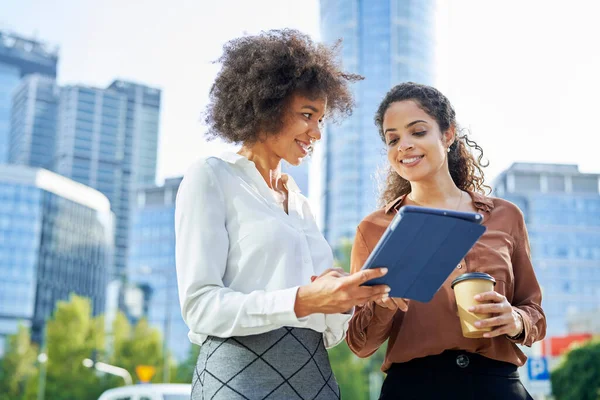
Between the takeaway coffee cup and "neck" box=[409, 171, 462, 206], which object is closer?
the takeaway coffee cup

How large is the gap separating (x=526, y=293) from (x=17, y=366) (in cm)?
3908

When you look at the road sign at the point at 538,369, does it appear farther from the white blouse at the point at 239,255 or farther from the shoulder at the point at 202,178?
the shoulder at the point at 202,178

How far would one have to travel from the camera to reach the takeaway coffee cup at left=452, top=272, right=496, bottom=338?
1.91 m

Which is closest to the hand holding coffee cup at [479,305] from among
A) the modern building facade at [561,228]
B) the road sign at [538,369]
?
the road sign at [538,369]

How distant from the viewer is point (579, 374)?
97.7 feet

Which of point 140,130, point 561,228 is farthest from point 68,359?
point 140,130

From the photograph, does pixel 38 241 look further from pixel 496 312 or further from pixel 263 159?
pixel 496 312

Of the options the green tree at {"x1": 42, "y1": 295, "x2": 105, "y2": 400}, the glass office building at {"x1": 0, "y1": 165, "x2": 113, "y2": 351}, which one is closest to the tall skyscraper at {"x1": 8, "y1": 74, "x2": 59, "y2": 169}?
the glass office building at {"x1": 0, "y1": 165, "x2": 113, "y2": 351}

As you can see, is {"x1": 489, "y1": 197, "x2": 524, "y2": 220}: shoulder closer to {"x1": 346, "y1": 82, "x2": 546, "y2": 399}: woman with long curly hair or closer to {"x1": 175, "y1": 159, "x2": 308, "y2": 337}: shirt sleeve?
{"x1": 346, "y1": 82, "x2": 546, "y2": 399}: woman with long curly hair

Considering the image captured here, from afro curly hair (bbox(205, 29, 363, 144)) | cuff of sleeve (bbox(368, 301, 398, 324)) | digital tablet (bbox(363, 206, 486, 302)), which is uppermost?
afro curly hair (bbox(205, 29, 363, 144))

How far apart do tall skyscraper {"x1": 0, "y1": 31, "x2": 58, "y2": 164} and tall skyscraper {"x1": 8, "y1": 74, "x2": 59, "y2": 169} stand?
314cm

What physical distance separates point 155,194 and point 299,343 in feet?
259

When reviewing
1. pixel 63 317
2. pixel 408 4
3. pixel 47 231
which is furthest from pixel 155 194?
pixel 63 317

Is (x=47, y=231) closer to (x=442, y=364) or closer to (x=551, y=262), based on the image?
(x=551, y=262)
